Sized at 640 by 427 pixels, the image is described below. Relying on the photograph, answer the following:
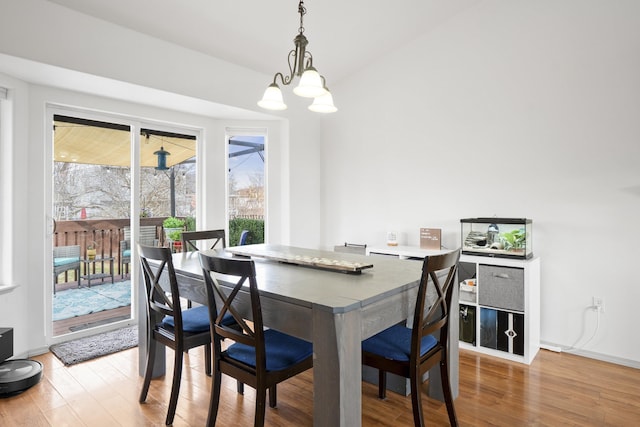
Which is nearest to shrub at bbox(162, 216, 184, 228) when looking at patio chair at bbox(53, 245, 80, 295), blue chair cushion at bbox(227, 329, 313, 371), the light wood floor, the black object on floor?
patio chair at bbox(53, 245, 80, 295)

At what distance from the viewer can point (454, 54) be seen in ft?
11.6

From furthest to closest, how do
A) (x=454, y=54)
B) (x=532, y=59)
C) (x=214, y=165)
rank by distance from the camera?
(x=214, y=165)
(x=454, y=54)
(x=532, y=59)

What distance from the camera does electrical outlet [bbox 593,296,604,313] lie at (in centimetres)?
287

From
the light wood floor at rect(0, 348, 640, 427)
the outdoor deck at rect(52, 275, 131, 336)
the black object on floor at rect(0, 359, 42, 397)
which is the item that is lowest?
the light wood floor at rect(0, 348, 640, 427)

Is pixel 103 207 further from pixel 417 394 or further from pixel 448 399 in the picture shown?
pixel 448 399

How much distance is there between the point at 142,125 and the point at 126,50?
91 cm

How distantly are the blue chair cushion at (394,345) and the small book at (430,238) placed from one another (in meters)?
1.60

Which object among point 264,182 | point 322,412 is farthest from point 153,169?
point 322,412

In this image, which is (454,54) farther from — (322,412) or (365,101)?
(322,412)

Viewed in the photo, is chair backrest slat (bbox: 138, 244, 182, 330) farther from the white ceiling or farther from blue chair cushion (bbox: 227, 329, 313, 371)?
the white ceiling

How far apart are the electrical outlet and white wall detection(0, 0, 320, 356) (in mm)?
3412

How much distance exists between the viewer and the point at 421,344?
1892mm

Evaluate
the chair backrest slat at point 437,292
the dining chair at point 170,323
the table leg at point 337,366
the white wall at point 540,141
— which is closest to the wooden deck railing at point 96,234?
the dining chair at point 170,323

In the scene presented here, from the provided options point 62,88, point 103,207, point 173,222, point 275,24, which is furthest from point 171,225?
point 275,24
